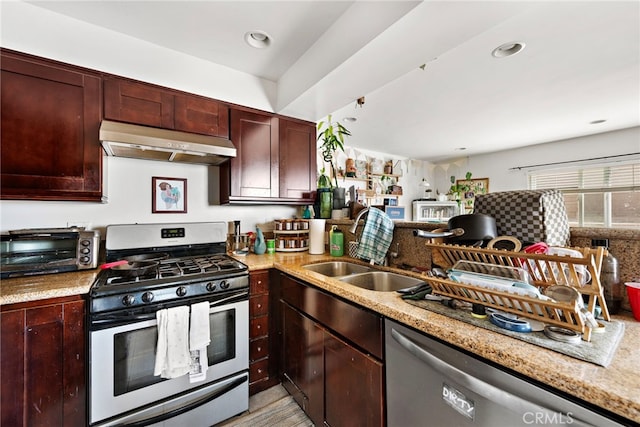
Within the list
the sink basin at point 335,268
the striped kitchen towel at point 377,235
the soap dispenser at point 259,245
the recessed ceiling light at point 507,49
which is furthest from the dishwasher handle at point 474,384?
the recessed ceiling light at point 507,49

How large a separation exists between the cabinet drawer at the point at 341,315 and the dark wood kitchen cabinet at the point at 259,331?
0.73ft

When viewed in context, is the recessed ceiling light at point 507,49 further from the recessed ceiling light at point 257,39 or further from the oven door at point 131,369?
the oven door at point 131,369

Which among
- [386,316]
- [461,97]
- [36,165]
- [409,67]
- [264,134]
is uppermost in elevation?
[461,97]

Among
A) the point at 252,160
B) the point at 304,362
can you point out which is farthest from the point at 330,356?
the point at 252,160

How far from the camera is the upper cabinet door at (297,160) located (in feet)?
7.59

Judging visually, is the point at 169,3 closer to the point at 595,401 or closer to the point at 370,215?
the point at 370,215

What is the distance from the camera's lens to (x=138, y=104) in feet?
5.66

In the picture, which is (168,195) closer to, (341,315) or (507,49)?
(341,315)

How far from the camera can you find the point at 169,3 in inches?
57.2

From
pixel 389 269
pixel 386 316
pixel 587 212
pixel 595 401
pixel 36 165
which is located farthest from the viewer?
pixel 587 212

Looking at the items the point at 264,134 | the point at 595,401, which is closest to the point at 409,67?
the point at 264,134

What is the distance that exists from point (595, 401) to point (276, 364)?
1.78 metres

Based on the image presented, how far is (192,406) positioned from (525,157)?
6.08 m

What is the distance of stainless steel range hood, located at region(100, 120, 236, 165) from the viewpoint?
1.50m
